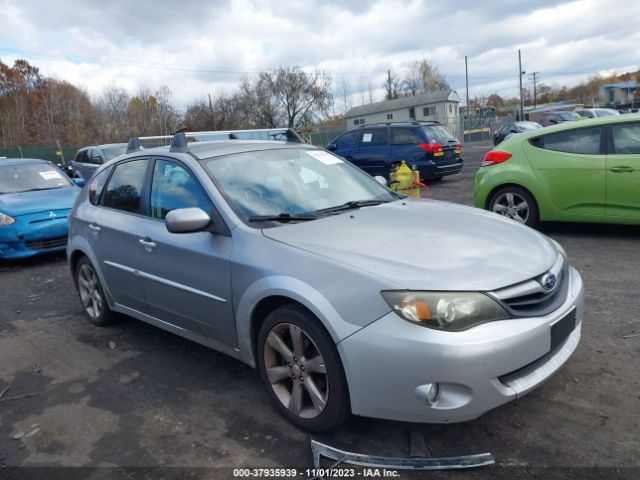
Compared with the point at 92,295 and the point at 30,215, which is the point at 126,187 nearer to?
the point at 92,295

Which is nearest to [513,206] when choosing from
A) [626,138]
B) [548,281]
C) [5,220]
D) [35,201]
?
[626,138]

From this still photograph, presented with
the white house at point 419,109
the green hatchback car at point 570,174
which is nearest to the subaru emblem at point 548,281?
the green hatchback car at point 570,174

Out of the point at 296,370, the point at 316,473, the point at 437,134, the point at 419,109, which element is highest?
the point at 419,109

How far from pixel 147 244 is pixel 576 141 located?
5.50 meters

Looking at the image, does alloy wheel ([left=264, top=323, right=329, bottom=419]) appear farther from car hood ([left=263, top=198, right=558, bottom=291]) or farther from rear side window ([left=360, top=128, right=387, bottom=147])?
rear side window ([left=360, top=128, right=387, bottom=147])

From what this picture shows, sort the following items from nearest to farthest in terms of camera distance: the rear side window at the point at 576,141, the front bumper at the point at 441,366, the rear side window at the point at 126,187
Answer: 1. the front bumper at the point at 441,366
2. the rear side window at the point at 126,187
3. the rear side window at the point at 576,141

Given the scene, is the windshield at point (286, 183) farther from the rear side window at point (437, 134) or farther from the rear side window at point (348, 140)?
the rear side window at point (348, 140)

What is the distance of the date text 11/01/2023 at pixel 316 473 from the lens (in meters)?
2.50

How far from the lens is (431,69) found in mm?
82500

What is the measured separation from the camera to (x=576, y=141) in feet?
21.5

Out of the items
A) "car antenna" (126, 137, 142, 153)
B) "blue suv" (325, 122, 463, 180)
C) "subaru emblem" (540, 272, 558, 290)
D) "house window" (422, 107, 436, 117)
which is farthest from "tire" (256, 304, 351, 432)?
"house window" (422, 107, 436, 117)

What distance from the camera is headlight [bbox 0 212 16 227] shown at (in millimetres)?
7523

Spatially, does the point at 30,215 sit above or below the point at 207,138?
below

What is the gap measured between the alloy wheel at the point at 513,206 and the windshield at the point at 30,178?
23.6 feet
